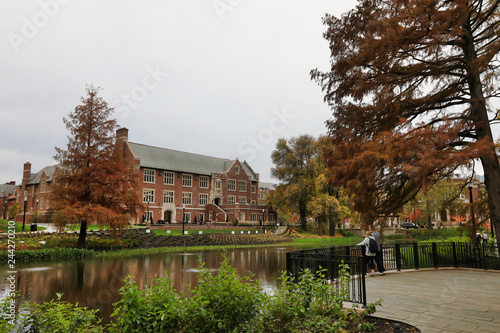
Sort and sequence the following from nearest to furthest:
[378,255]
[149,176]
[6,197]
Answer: [378,255] → [149,176] → [6,197]

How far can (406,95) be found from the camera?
841 cm

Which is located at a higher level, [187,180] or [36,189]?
[187,180]

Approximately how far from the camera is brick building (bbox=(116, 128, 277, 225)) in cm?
5297

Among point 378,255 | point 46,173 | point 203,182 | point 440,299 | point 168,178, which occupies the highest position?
point 46,173

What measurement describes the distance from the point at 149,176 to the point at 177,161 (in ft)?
23.6

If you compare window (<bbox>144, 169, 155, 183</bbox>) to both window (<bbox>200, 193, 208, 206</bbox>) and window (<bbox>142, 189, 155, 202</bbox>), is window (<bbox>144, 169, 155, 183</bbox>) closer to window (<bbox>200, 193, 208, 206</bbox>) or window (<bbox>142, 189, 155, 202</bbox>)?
window (<bbox>142, 189, 155, 202</bbox>)

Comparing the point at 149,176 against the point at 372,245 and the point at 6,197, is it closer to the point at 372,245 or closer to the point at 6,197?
the point at 372,245

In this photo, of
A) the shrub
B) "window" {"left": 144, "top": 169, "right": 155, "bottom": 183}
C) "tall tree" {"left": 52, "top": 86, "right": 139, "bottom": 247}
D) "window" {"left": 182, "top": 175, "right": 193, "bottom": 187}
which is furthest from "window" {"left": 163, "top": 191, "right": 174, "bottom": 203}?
the shrub

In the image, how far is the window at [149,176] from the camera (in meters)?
52.9

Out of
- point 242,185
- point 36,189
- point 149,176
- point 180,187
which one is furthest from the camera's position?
point 242,185

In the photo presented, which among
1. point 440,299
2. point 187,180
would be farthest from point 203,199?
point 440,299

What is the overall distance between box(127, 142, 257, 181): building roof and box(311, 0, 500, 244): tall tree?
156ft

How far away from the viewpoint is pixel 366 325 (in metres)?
5.47

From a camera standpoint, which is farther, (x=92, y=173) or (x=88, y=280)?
(x=92, y=173)
